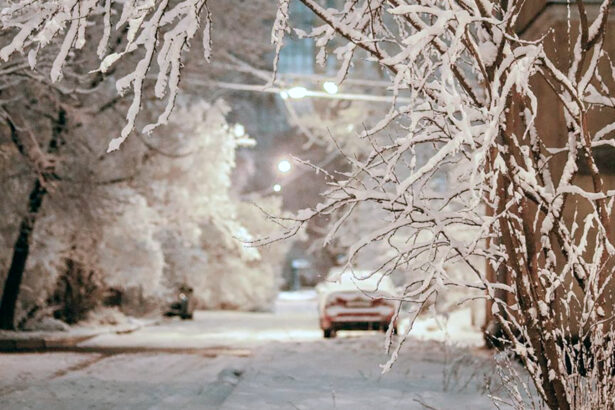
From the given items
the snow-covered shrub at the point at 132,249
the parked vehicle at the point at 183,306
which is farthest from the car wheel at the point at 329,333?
the parked vehicle at the point at 183,306

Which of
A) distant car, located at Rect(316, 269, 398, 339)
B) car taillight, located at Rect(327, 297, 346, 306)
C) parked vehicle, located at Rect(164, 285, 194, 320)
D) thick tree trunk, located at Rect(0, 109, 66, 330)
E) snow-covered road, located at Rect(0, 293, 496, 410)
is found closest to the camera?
snow-covered road, located at Rect(0, 293, 496, 410)

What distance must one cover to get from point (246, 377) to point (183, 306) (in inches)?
905

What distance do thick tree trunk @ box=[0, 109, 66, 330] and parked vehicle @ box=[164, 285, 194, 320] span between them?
13190 millimetres

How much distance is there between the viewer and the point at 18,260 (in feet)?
67.4

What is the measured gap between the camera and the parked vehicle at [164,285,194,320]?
34031mm

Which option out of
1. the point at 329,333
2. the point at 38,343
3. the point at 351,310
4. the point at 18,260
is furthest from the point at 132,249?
the point at 351,310

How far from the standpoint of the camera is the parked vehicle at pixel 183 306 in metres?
34.0

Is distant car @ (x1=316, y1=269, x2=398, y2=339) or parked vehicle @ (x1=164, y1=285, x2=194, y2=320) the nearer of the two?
distant car @ (x1=316, y1=269, x2=398, y2=339)

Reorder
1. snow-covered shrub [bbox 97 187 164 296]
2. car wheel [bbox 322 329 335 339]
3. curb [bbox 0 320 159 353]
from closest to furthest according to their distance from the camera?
curb [bbox 0 320 159 353] < car wheel [bbox 322 329 335 339] < snow-covered shrub [bbox 97 187 164 296]

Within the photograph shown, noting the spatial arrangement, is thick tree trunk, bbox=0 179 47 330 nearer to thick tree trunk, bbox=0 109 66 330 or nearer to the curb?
thick tree trunk, bbox=0 109 66 330

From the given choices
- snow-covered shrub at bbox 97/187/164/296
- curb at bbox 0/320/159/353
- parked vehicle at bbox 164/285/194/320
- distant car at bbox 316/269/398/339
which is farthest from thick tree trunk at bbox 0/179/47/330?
parked vehicle at bbox 164/285/194/320

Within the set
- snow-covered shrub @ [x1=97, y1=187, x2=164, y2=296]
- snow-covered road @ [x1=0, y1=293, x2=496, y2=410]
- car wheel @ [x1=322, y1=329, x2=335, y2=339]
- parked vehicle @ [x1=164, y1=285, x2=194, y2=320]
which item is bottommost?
snow-covered road @ [x1=0, y1=293, x2=496, y2=410]

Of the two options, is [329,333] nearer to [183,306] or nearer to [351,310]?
[351,310]

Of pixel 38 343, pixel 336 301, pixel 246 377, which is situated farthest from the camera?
pixel 336 301
